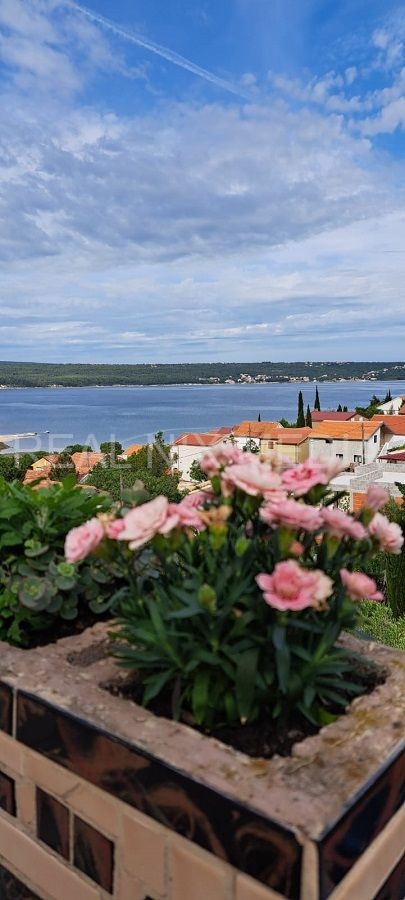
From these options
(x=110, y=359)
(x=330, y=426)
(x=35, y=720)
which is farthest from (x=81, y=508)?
(x=110, y=359)

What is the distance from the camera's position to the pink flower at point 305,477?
1015mm

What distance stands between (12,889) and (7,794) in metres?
0.20

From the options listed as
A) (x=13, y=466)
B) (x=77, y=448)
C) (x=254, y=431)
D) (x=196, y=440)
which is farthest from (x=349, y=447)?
(x=77, y=448)

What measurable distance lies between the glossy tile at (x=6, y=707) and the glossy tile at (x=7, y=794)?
10 cm

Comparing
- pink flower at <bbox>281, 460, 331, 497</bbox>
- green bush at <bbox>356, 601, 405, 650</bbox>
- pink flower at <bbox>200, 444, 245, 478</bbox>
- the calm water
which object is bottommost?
the calm water

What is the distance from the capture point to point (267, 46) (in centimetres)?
381

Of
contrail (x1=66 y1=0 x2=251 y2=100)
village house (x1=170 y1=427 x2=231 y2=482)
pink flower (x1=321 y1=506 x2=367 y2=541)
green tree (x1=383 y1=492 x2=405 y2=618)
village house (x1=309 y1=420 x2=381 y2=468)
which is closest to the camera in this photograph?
pink flower (x1=321 y1=506 x2=367 y2=541)

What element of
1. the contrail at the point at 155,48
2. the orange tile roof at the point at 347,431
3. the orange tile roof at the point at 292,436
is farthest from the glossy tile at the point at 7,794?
the orange tile roof at the point at 347,431

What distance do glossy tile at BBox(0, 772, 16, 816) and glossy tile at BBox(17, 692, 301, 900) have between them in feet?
0.46

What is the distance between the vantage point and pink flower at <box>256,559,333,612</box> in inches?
32.9

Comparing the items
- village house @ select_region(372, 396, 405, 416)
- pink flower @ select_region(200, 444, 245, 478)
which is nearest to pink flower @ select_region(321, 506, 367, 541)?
pink flower @ select_region(200, 444, 245, 478)

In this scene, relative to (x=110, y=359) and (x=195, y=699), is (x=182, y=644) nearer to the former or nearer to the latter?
(x=195, y=699)

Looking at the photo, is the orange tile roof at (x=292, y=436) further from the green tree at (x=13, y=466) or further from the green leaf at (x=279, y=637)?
the green leaf at (x=279, y=637)

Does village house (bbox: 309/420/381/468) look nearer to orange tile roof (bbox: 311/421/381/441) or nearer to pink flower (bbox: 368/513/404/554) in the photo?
orange tile roof (bbox: 311/421/381/441)
